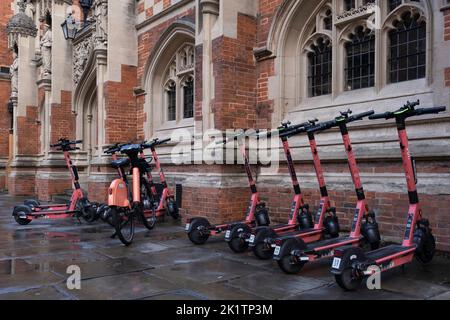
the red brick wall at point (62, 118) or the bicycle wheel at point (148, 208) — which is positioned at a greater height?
the red brick wall at point (62, 118)

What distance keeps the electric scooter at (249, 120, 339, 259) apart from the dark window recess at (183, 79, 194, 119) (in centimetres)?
501

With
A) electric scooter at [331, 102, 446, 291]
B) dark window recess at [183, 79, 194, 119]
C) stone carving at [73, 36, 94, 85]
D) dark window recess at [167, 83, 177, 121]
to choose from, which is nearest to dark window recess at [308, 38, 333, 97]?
electric scooter at [331, 102, 446, 291]

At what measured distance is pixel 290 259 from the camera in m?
4.82

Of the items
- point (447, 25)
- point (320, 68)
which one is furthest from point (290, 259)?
point (320, 68)

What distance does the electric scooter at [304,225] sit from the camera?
218 inches

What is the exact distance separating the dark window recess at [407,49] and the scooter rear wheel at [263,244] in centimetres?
312

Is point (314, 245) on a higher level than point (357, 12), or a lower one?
lower

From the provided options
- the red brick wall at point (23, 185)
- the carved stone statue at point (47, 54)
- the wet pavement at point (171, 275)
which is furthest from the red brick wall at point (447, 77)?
the red brick wall at point (23, 185)

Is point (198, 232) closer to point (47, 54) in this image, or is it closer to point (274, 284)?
point (274, 284)

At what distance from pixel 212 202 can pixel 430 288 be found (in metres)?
4.13

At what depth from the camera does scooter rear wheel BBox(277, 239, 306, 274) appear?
478cm

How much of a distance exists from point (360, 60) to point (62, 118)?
38.7 ft

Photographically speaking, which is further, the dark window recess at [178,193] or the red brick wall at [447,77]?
the dark window recess at [178,193]

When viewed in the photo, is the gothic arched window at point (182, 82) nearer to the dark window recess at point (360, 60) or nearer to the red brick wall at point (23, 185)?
the dark window recess at point (360, 60)
